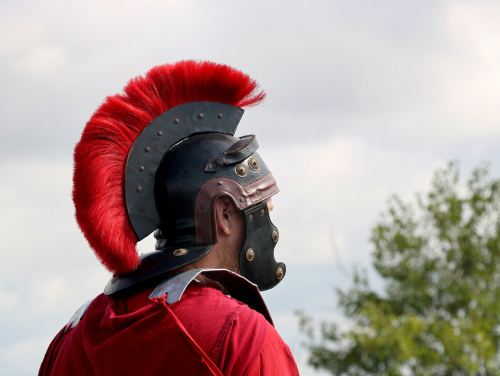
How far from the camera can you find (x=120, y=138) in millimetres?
2312

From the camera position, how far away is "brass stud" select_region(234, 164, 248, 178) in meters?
2.34

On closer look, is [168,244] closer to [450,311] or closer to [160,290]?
[160,290]

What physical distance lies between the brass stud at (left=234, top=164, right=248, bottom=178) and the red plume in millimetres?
397

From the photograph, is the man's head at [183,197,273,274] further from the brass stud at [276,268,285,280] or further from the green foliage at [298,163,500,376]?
the green foliage at [298,163,500,376]

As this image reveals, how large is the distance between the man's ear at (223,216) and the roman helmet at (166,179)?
1.3 inches

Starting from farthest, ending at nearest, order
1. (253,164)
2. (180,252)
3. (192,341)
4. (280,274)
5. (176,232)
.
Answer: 1. (280,274)
2. (253,164)
3. (176,232)
4. (180,252)
5. (192,341)

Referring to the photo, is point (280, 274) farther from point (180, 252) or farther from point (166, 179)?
point (166, 179)

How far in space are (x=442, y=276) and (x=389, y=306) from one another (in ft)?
5.09

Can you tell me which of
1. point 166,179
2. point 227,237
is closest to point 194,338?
point 227,237

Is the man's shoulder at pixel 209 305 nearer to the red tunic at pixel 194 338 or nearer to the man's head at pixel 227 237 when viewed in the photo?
the red tunic at pixel 194 338

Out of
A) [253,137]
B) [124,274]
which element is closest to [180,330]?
[124,274]

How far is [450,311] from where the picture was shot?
12.7m

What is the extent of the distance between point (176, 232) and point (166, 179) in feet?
0.73

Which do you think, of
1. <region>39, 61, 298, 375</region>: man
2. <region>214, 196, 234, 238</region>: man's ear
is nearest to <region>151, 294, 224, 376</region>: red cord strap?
<region>39, 61, 298, 375</region>: man
